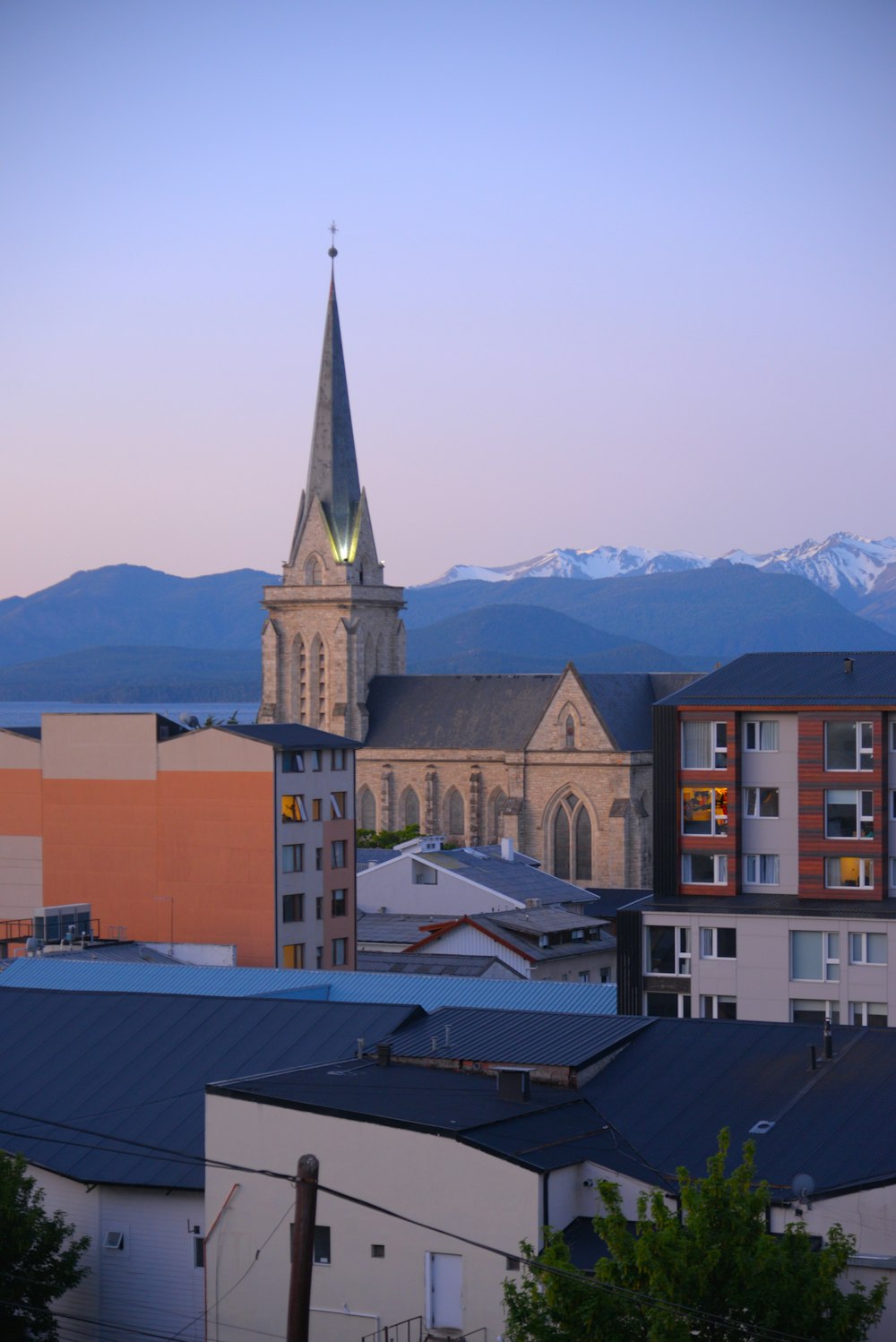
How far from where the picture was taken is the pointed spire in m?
133

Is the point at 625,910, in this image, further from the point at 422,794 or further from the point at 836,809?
the point at 422,794

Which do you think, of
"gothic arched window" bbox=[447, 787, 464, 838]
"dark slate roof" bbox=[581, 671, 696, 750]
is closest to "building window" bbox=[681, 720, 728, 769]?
"dark slate roof" bbox=[581, 671, 696, 750]

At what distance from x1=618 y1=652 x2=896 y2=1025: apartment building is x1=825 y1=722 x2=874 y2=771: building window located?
0.03 m

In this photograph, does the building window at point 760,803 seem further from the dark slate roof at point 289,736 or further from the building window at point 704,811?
the dark slate roof at point 289,736

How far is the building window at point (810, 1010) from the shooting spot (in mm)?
46094

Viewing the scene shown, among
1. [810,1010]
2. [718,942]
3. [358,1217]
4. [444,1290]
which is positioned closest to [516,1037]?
[358,1217]

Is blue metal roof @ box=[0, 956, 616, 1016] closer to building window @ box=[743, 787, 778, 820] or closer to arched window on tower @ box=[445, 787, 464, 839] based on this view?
building window @ box=[743, 787, 778, 820]

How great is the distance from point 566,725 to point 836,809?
64558mm

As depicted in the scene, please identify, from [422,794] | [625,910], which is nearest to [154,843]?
[625,910]

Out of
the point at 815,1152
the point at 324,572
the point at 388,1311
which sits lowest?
the point at 388,1311

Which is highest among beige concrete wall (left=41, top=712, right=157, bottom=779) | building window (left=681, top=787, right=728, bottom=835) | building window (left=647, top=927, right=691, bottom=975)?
beige concrete wall (left=41, top=712, right=157, bottom=779)

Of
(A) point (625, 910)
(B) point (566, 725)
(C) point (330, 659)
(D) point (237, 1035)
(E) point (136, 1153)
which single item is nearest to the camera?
(E) point (136, 1153)

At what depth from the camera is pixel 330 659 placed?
126 m

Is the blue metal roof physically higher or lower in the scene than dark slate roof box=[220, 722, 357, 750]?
lower
